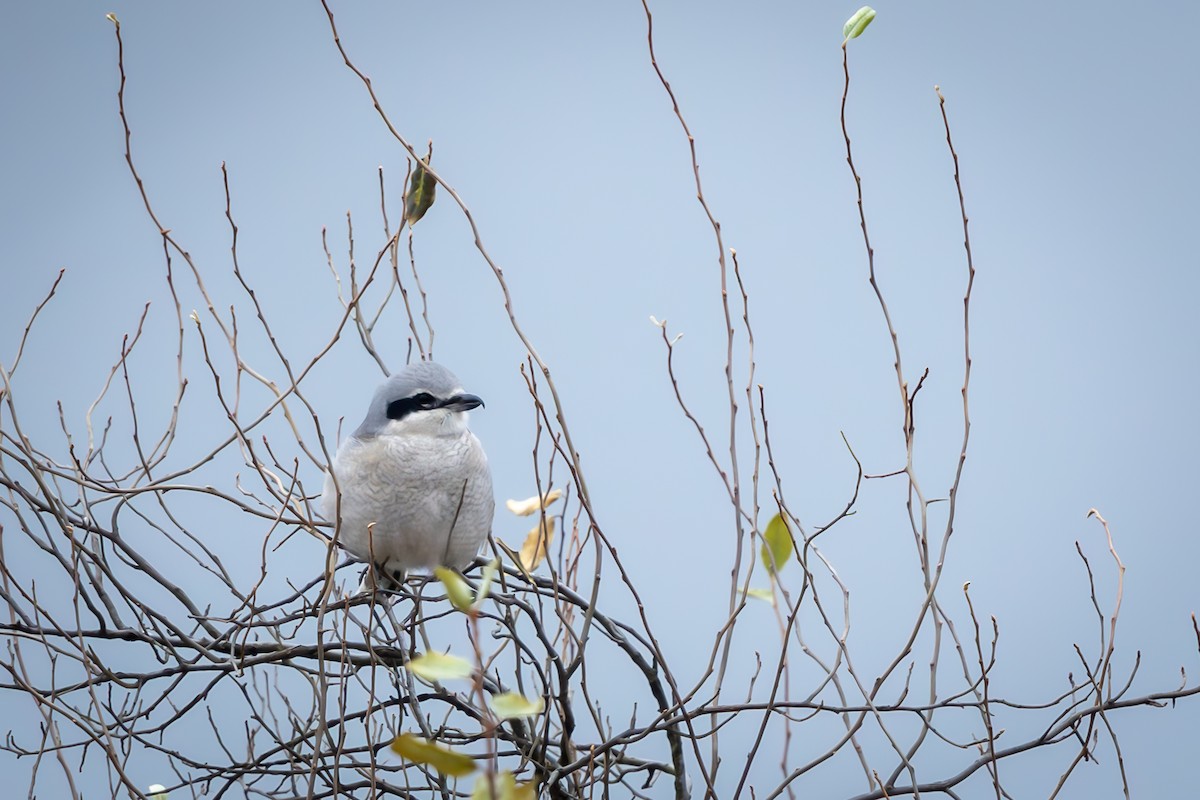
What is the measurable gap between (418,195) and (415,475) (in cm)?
46

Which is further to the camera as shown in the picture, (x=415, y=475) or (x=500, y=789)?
(x=415, y=475)

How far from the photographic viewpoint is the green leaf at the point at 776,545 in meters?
1.43

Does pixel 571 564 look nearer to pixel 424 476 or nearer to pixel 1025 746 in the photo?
pixel 424 476

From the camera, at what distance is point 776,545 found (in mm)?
1441

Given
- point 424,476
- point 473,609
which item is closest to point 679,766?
point 424,476

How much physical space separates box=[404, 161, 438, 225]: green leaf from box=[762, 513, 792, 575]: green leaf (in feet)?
2.04

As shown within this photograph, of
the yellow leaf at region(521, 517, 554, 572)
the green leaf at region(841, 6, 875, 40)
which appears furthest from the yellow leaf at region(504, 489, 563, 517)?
the green leaf at region(841, 6, 875, 40)

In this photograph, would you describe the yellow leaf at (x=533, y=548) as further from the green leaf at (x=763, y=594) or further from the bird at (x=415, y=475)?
the green leaf at (x=763, y=594)

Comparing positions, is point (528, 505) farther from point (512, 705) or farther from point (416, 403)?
point (512, 705)

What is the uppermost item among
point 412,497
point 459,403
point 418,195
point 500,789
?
point 418,195

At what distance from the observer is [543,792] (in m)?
1.49

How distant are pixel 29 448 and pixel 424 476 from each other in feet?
1.81

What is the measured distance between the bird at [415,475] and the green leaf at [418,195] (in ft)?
0.94

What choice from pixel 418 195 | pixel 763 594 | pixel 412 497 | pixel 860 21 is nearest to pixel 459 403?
pixel 412 497
